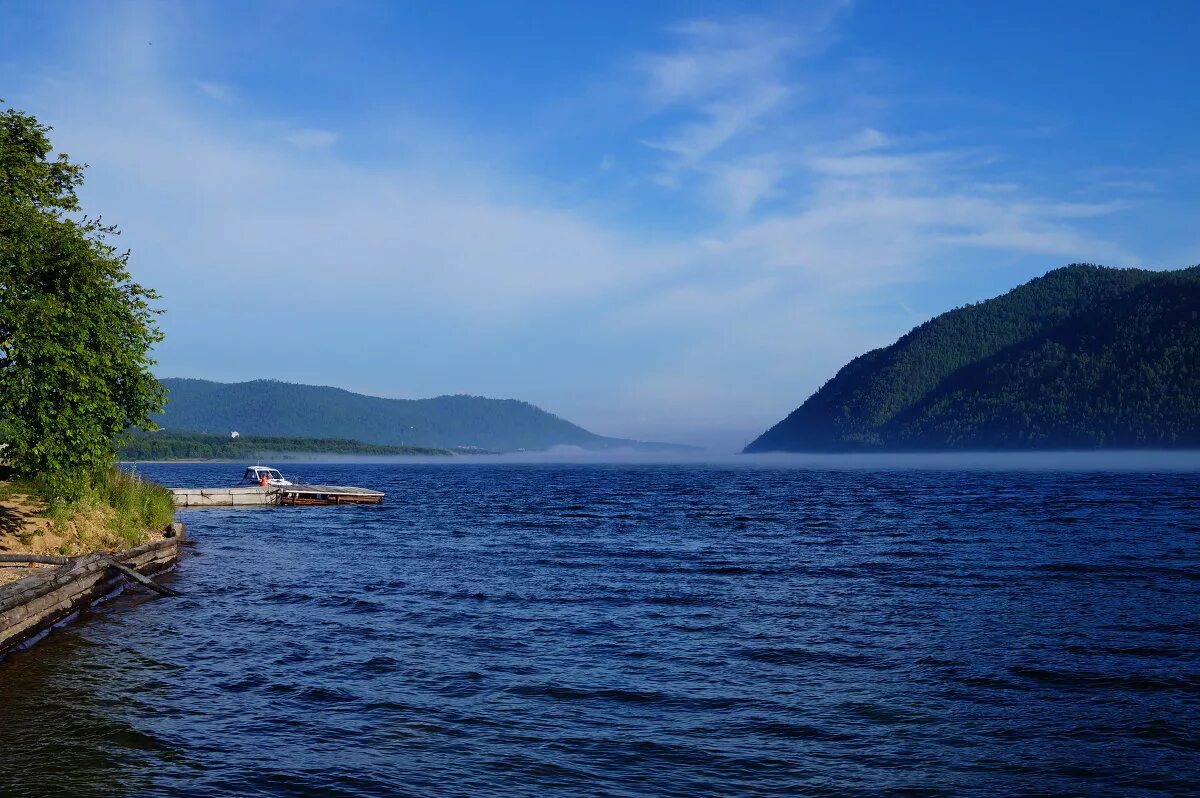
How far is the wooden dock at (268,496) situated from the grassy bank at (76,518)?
30560mm

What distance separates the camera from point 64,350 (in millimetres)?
28250

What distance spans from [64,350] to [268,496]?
157 feet

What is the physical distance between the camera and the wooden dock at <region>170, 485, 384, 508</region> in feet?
229

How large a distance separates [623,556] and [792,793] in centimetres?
2724

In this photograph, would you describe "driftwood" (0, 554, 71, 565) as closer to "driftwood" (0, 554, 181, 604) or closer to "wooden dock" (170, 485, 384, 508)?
"driftwood" (0, 554, 181, 604)

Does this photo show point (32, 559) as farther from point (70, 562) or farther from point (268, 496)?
point (268, 496)

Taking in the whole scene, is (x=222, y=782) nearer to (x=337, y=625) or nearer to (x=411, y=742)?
(x=411, y=742)

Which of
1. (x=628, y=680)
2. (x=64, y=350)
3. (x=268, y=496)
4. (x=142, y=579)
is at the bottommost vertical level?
(x=268, y=496)

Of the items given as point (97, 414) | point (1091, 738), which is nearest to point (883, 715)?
point (1091, 738)

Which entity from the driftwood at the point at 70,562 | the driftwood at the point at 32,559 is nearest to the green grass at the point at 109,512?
the driftwood at the point at 70,562

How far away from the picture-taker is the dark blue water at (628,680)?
1262 cm

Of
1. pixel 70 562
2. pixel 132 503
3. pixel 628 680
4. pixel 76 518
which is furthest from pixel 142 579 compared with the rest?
pixel 628 680

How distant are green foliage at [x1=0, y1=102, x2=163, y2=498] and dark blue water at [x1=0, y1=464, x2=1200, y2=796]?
5978 mm

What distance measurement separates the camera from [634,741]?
13.9m
